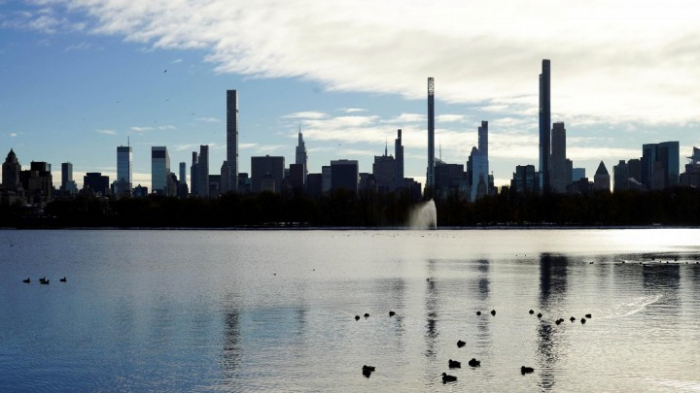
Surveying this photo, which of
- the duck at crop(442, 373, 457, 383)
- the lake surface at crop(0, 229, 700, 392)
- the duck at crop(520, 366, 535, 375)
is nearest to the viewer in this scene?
the duck at crop(442, 373, 457, 383)

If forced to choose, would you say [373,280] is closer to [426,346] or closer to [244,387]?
[426,346]

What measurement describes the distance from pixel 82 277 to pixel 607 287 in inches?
2006

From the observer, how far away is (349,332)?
43.8m

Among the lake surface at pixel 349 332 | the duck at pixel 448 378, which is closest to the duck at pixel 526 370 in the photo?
the lake surface at pixel 349 332

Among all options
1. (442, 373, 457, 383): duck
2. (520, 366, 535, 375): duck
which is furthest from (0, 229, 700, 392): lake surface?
(520, 366, 535, 375): duck

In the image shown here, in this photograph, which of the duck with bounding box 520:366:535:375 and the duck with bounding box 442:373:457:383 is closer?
the duck with bounding box 442:373:457:383

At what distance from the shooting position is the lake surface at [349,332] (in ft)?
108

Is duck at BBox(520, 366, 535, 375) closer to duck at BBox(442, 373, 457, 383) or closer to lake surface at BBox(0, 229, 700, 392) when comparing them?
lake surface at BBox(0, 229, 700, 392)

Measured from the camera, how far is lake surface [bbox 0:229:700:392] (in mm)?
32938

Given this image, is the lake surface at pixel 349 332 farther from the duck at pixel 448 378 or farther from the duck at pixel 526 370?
the duck at pixel 526 370

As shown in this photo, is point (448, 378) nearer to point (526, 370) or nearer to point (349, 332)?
point (526, 370)

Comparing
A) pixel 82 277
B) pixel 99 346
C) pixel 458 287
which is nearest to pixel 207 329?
pixel 99 346

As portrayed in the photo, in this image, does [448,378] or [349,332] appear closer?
[448,378]

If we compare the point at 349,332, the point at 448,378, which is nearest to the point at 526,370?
the point at 448,378
